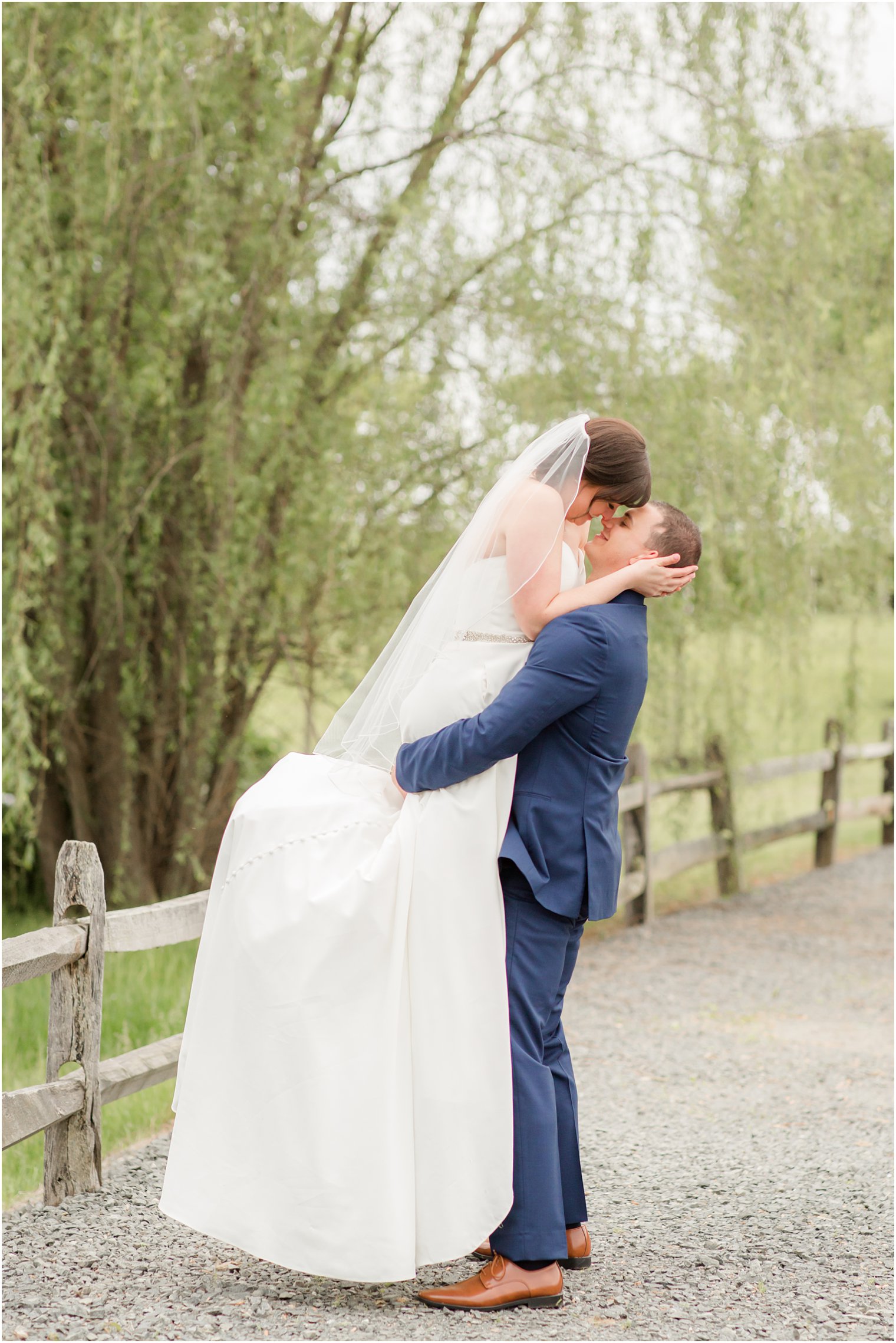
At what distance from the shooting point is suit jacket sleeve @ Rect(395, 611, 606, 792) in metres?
2.79

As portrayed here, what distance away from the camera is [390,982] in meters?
2.83

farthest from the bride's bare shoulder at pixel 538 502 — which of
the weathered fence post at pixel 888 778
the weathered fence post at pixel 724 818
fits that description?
the weathered fence post at pixel 888 778

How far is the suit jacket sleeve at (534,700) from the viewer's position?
2.79 meters

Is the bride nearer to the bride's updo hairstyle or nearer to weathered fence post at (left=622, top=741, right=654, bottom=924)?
the bride's updo hairstyle

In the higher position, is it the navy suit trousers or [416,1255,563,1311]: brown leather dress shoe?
the navy suit trousers

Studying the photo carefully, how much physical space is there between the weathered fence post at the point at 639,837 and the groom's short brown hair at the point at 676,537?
5215 mm

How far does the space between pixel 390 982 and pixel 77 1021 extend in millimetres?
1323

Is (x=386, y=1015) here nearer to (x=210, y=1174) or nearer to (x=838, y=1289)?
(x=210, y=1174)

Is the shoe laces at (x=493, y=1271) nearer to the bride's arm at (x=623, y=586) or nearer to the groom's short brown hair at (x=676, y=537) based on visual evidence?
the bride's arm at (x=623, y=586)

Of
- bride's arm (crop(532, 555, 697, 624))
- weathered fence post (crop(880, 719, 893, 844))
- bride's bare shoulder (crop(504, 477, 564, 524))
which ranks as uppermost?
bride's bare shoulder (crop(504, 477, 564, 524))

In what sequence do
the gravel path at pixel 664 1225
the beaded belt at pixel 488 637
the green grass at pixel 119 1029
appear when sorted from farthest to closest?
the green grass at pixel 119 1029, the beaded belt at pixel 488 637, the gravel path at pixel 664 1225

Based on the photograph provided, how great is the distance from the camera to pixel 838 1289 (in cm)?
316

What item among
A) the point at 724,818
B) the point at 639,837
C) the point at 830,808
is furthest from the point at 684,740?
the point at 830,808

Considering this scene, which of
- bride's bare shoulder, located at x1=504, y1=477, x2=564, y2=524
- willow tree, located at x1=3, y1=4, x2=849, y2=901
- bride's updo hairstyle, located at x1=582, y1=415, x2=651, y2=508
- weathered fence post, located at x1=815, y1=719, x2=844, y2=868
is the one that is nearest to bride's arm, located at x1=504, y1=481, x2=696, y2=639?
bride's bare shoulder, located at x1=504, y1=477, x2=564, y2=524
